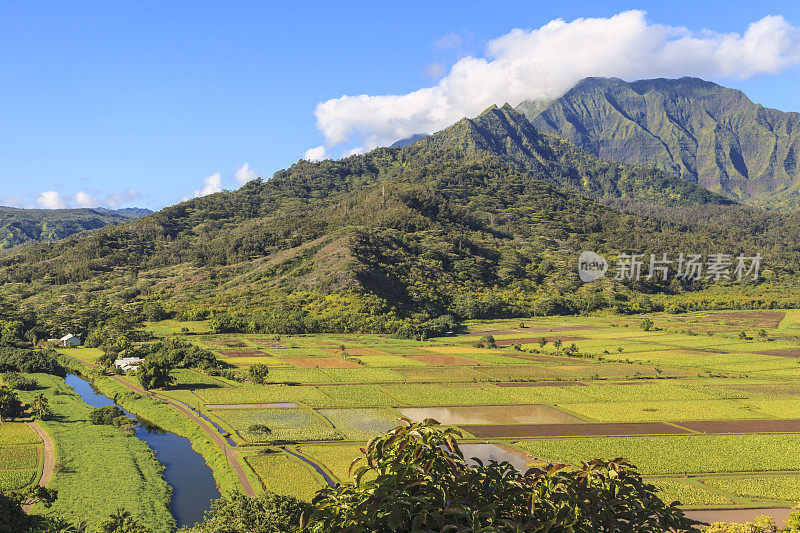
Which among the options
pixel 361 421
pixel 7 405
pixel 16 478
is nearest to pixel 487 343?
pixel 361 421

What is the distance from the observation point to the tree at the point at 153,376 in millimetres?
77812

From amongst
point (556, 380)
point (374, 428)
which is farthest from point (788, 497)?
point (556, 380)

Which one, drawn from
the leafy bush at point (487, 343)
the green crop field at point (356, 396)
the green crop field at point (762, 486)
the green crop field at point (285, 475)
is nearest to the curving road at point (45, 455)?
the green crop field at point (285, 475)

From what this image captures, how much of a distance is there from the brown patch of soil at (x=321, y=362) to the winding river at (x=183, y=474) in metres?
35.0

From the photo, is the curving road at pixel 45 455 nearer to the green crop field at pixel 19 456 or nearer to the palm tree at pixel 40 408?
the green crop field at pixel 19 456

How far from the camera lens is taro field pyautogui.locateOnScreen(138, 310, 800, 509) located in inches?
1988

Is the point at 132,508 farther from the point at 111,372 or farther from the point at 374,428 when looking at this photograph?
the point at 111,372

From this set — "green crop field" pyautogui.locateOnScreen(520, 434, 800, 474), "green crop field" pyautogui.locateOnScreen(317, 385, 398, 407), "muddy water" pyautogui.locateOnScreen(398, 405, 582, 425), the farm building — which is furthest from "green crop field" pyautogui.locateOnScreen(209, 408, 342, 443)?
the farm building

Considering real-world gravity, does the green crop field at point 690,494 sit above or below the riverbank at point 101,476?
above

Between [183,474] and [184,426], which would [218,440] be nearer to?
[183,474]

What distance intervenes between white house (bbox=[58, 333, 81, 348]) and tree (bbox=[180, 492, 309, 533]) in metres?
105

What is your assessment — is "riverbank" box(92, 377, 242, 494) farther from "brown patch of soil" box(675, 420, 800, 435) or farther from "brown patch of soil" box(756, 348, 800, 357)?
"brown patch of soil" box(756, 348, 800, 357)

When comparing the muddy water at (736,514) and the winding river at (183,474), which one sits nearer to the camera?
the muddy water at (736,514)

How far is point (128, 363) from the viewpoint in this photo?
91.9m
